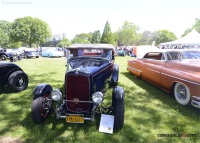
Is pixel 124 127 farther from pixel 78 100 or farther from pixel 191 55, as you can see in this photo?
pixel 191 55

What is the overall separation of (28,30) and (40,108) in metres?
48.6

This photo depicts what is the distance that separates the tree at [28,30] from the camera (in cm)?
4584

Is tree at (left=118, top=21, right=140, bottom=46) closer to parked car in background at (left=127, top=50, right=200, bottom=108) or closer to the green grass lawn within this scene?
parked car in background at (left=127, top=50, right=200, bottom=108)

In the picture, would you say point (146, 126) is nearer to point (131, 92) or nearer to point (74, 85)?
point (74, 85)

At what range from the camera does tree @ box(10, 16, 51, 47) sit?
45844 millimetres

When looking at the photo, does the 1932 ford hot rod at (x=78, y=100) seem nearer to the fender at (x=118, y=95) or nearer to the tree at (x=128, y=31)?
the fender at (x=118, y=95)

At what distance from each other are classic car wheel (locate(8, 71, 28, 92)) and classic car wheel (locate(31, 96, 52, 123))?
236 cm

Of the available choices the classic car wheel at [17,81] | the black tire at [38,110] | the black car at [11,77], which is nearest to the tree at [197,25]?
the classic car wheel at [17,81]

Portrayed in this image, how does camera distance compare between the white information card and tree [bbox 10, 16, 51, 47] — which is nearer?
the white information card

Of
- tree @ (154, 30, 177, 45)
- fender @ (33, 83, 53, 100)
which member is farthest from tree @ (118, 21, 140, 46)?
fender @ (33, 83, 53, 100)

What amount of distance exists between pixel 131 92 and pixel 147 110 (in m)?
1.62

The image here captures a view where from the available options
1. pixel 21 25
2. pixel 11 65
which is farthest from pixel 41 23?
pixel 11 65

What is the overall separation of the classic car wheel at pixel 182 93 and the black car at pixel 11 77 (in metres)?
5.25

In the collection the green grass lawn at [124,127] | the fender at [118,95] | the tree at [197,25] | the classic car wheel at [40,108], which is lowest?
the green grass lawn at [124,127]
